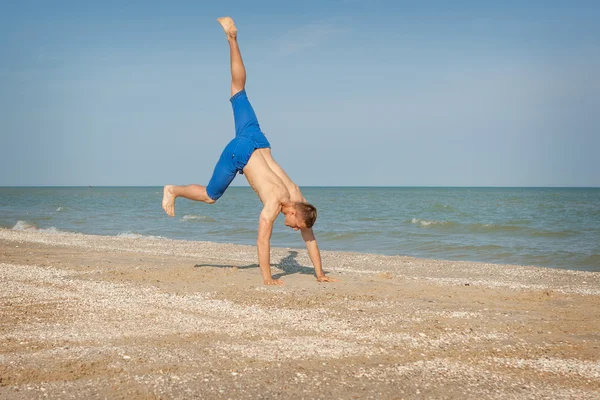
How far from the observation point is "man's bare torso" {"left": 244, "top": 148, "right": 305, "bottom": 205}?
875 centimetres

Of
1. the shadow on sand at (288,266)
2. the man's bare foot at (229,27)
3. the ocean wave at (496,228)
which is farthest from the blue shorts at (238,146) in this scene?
the ocean wave at (496,228)

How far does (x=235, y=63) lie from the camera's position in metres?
9.36

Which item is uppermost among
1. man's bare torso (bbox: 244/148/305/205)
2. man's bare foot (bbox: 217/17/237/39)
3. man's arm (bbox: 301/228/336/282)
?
man's bare foot (bbox: 217/17/237/39)

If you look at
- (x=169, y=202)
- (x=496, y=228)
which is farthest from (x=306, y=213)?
(x=496, y=228)

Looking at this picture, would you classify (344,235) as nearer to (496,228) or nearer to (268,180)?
(496,228)

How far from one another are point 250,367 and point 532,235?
20.3m

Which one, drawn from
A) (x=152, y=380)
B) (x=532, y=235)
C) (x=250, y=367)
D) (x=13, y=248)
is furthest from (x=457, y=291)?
(x=532, y=235)

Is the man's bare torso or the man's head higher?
the man's bare torso

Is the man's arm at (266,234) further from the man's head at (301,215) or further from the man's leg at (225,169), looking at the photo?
the man's leg at (225,169)

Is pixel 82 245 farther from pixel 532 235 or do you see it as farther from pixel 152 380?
pixel 532 235

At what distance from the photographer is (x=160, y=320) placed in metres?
6.48

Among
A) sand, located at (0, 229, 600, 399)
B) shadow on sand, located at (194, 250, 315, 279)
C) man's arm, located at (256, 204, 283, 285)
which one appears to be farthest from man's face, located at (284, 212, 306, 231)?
shadow on sand, located at (194, 250, 315, 279)

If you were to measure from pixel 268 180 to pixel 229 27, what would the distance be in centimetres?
267

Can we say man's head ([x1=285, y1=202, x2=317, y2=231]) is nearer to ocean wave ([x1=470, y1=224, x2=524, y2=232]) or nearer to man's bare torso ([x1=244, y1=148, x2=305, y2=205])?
man's bare torso ([x1=244, y1=148, x2=305, y2=205])
